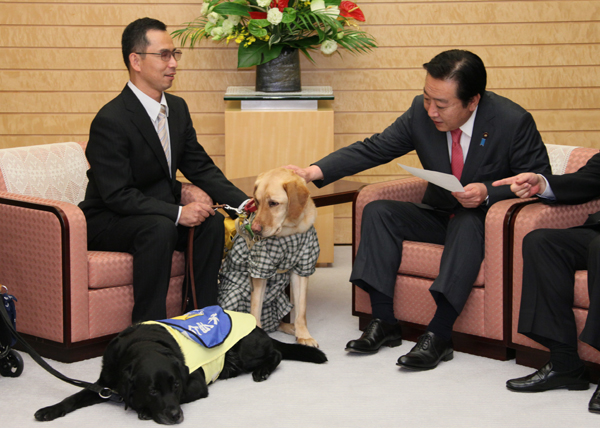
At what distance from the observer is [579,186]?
107 inches

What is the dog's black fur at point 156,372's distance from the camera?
2.13 m

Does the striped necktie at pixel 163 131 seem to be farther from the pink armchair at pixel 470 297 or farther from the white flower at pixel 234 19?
the white flower at pixel 234 19

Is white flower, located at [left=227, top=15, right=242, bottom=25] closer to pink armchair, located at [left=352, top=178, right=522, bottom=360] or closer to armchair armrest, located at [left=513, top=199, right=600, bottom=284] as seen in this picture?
pink armchair, located at [left=352, top=178, right=522, bottom=360]

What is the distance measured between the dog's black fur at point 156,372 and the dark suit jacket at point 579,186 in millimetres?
1252

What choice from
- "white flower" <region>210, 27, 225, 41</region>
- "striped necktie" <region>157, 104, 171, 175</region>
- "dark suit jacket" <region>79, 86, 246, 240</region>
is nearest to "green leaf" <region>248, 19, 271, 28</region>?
"white flower" <region>210, 27, 225, 41</region>

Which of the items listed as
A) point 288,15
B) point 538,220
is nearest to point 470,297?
point 538,220

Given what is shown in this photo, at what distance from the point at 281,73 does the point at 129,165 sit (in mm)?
1441

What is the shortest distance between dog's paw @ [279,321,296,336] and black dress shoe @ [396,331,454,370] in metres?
0.61

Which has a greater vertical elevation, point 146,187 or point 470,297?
point 146,187

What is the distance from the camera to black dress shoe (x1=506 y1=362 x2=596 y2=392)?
2475 mm

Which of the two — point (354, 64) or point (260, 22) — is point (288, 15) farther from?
point (354, 64)

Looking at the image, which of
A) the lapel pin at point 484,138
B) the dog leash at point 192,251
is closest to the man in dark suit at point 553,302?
the lapel pin at point 484,138

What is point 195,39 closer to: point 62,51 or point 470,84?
point 62,51

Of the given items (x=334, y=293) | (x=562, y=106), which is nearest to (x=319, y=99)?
(x=334, y=293)
